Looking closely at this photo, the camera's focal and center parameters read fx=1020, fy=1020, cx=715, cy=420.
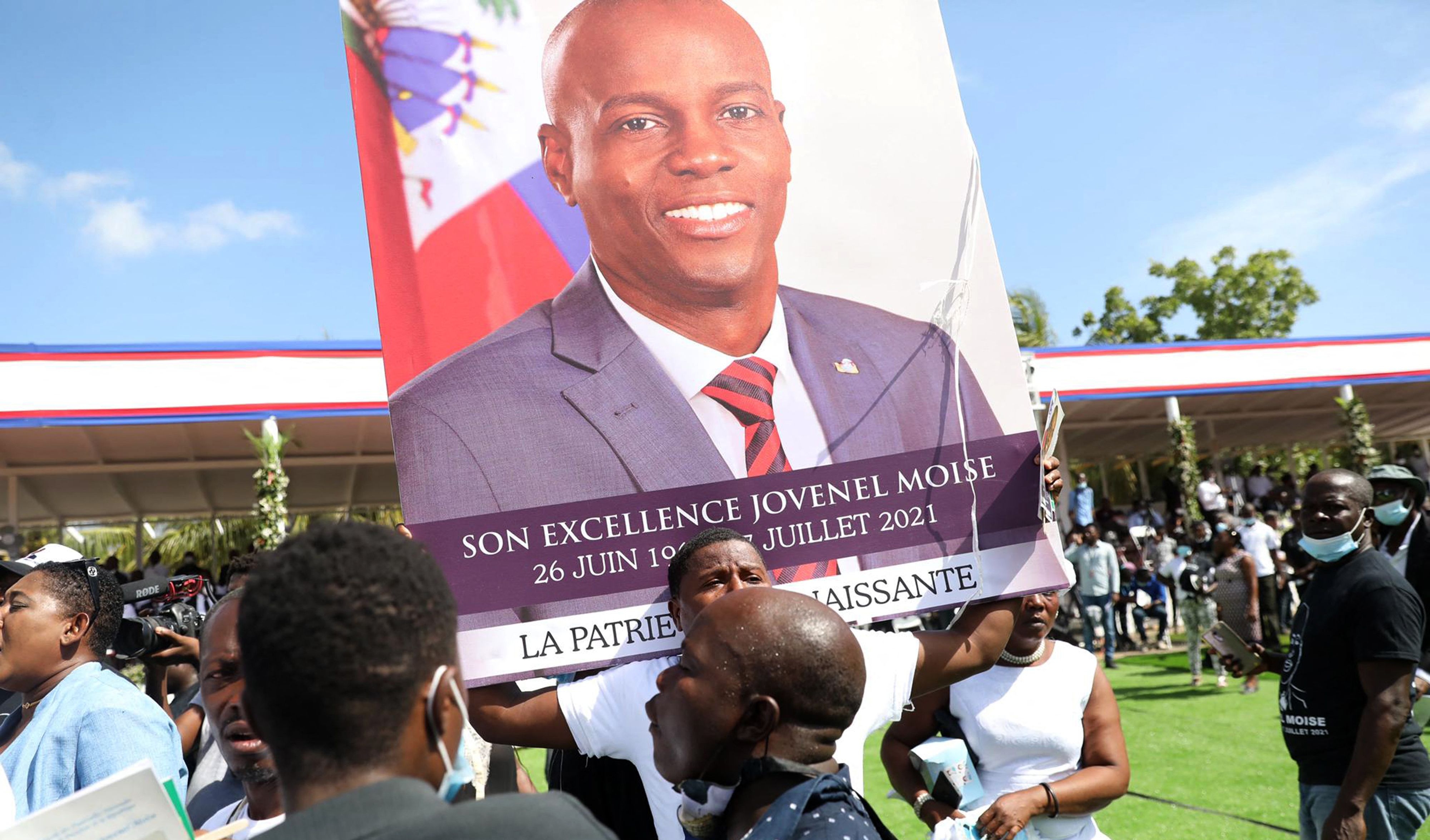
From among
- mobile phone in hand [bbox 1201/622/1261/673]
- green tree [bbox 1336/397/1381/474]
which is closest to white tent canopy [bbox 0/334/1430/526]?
green tree [bbox 1336/397/1381/474]

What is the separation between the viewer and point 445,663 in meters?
1.28

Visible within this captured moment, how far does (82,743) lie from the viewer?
2.87 meters

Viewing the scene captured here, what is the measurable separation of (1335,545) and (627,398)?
9.09 ft

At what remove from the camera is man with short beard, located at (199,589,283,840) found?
2.62 metres

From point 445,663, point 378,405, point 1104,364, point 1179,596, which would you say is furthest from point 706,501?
point 1104,364

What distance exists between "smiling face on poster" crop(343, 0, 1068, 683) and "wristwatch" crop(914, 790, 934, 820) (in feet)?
2.98

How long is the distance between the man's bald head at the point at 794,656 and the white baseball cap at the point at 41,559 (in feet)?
8.78

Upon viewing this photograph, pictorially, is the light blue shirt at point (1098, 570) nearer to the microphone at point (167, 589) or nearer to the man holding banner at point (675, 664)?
the microphone at point (167, 589)

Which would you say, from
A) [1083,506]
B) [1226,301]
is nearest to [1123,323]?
[1226,301]

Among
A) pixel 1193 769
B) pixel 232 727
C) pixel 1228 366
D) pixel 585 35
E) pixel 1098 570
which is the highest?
pixel 1228 366

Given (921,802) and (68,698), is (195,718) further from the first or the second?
(921,802)

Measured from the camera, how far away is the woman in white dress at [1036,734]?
127 inches

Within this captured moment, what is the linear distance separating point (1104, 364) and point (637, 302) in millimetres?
19973

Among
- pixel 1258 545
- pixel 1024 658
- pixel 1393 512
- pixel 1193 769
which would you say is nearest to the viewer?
pixel 1024 658
